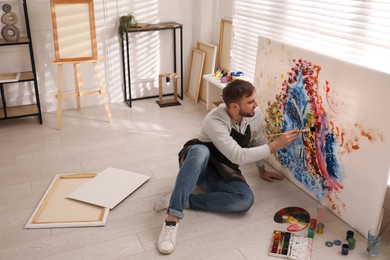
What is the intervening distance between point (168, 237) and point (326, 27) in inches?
66.6

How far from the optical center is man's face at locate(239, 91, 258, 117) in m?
2.46

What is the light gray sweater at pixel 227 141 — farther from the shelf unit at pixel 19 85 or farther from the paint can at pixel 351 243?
the shelf unit at pixel 19 85

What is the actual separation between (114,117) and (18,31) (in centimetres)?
114

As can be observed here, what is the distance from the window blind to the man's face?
0.63 m

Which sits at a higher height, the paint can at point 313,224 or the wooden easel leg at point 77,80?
the wooden easel leg at point 77,80

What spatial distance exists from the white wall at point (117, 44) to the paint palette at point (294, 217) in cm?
227

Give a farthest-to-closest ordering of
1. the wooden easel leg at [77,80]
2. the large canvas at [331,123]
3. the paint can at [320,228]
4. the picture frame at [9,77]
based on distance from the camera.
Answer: the wooden easel leg at [77,80] < the picture frame at [9,77] < the paint can at [320,228] < the large canvas at [331,123]

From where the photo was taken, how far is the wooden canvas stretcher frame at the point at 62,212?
2.49m

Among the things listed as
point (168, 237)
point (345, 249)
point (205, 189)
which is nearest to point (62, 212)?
point (168, 237)

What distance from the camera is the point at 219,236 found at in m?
2.40

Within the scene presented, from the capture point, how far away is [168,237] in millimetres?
2307

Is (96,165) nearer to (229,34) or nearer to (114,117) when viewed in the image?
(114,117)

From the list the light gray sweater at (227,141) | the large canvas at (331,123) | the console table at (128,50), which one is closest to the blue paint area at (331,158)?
the large canvas at (331,123)

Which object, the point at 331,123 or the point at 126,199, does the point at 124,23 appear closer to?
the point at 126,199
